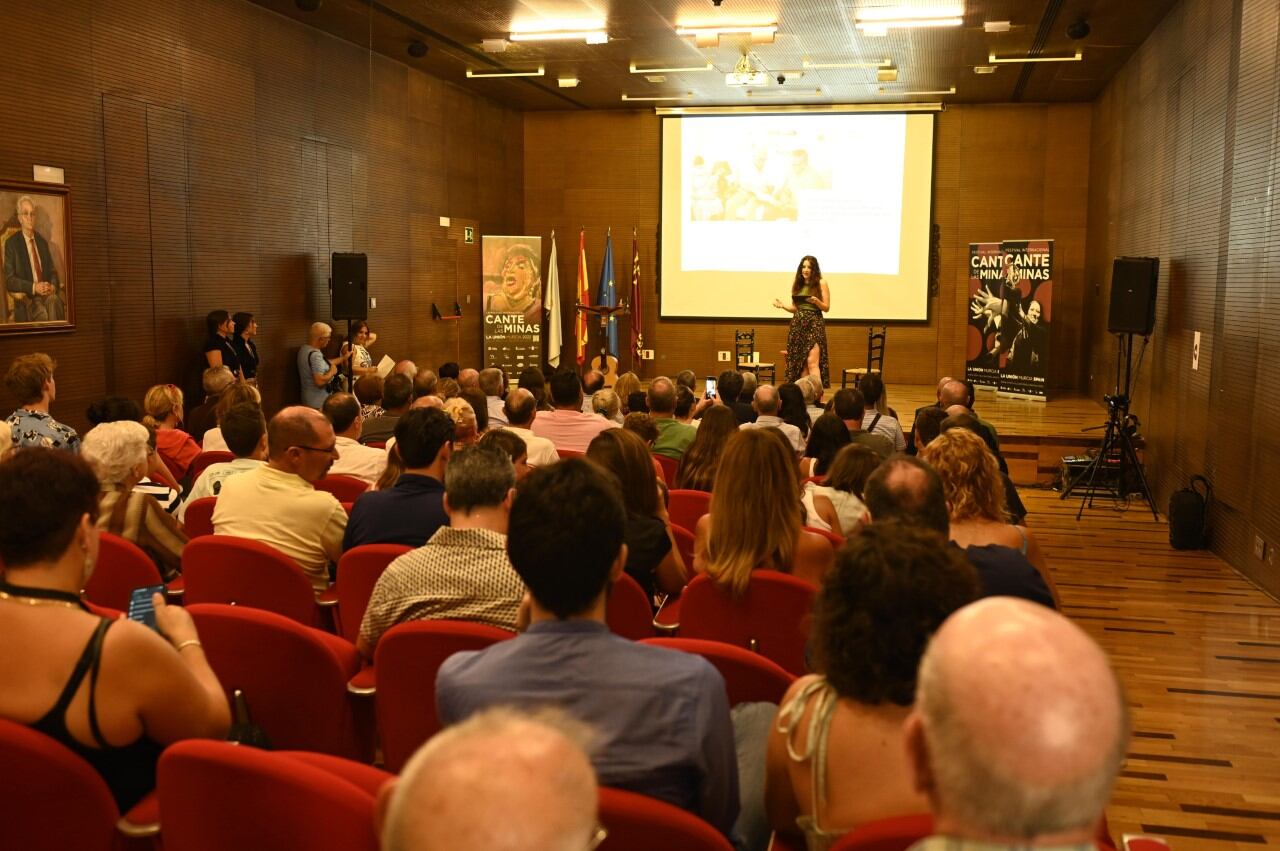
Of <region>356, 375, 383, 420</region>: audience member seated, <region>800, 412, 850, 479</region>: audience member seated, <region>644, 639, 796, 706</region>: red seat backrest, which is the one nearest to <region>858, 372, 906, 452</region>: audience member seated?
<region>800, 412, 850, 479</region>: audience member seated

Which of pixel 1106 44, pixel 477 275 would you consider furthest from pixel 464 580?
pixel 477 275

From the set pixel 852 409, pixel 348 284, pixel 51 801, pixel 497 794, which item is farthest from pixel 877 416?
pixel 497 794

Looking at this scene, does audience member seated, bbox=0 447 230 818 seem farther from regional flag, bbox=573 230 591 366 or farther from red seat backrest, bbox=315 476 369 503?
regional flag, bbox=573 230 591 366

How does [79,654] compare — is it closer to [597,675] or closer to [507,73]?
[597,675]

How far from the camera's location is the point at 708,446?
17.5ft

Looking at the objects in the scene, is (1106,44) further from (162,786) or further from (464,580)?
(162,786)

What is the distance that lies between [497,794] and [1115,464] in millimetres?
9696

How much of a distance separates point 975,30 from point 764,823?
10.2 metres

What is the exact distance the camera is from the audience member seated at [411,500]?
12.7ft

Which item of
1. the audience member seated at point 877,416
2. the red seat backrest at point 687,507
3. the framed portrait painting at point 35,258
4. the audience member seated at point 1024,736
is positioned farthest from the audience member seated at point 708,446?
the framed portrait painting at point 35,258

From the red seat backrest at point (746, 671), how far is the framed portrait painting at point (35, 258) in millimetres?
6608

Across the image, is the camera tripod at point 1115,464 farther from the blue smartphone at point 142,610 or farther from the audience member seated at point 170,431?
the blue smartphone at point 142,610

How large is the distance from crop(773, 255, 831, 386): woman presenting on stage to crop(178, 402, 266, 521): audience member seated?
8.51 meters

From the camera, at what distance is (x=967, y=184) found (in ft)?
49.7
